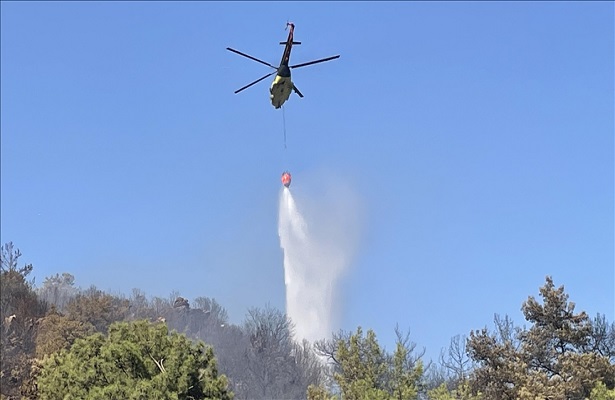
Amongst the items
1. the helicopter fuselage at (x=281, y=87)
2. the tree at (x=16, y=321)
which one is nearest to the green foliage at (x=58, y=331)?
the tree at (x=16, y=321)

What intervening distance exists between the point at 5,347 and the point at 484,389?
4360 cm

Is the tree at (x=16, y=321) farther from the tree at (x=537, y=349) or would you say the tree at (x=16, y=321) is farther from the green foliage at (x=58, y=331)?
the tree at (x=537, y=349)

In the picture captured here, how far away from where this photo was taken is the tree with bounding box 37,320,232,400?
21.8m

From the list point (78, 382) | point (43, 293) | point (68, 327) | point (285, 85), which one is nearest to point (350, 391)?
point (78, 382)

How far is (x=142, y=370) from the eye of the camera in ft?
75.7

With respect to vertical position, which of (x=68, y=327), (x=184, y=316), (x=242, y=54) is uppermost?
(x=184, y=316)

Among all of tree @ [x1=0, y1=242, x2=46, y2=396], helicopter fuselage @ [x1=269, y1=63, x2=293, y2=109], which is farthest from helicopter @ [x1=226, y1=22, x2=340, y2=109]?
tree @ [x1=0, y1=242, x2=46, y2=396]

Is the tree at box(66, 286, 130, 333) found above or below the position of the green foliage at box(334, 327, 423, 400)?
above

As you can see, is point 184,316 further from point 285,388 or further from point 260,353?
point 285,388

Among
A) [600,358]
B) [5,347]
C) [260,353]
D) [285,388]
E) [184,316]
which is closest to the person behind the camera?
[600,358]

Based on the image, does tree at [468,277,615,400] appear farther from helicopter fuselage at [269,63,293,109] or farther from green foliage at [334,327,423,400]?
helicopter fuselage at [269,63,293,109]

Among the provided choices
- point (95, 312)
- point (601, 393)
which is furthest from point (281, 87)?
point (95, 312)

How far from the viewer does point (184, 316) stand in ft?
377

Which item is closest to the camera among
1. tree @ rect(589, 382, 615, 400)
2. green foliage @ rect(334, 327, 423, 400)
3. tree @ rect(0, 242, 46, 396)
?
green foliage @ rect(334, 327, 423, 400)
